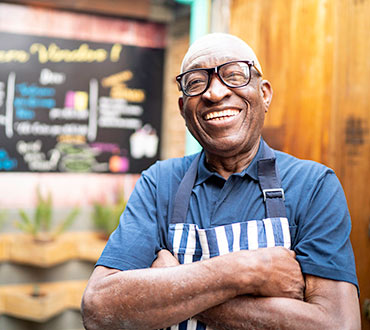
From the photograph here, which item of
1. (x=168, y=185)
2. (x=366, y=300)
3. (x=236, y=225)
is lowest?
(x=366, y=300)

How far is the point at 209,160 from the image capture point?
1619 mm

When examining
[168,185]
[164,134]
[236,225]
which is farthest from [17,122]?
[236,225]

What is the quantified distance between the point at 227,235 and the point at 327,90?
1.20 m

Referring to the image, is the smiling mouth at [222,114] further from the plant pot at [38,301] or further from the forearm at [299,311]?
the plant pot at [38,301]

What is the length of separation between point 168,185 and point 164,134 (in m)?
2.23

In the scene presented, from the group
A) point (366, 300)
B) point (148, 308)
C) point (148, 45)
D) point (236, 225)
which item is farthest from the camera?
point (148, 45)

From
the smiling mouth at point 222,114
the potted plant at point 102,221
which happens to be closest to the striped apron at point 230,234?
the smiling mouth at point 222,114

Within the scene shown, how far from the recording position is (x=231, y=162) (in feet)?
5.18

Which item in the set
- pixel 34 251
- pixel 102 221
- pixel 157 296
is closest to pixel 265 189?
pixel 157 296

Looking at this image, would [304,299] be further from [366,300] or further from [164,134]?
[164,134]

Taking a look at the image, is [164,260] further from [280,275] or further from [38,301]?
[38,301]

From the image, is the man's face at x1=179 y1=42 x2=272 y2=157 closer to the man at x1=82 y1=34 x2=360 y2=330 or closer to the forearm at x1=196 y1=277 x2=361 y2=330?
the man at x1=82 y1=34 x2=360 y2=330

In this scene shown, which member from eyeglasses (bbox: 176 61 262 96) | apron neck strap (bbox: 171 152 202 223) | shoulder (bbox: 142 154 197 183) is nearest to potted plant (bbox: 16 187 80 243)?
shoulder (bbox: 142 154 197 183)

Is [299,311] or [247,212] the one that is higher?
[247,212]
